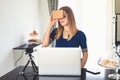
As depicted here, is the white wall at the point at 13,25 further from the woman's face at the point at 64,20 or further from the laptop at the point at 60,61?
the laptop at the point at 60,61

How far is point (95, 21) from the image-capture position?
15.3ft

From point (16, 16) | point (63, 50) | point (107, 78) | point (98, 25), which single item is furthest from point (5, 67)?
point (98, 25)

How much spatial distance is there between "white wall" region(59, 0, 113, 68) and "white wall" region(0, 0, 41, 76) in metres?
0.96

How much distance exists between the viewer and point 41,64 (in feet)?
5.17

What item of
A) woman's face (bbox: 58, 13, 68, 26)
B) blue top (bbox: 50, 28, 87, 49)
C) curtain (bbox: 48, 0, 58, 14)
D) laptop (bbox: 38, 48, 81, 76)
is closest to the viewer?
laptop (bbox: 38, 48, 81, 76)

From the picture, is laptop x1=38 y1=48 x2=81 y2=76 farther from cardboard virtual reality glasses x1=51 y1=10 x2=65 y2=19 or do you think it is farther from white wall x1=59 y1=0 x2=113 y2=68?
white wall x1=59 y1=0 x2=113 y2=68

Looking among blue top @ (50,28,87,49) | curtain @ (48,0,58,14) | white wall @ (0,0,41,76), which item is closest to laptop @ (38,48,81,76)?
blue top @ (50,28,87,49)

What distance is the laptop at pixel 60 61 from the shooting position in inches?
60.0

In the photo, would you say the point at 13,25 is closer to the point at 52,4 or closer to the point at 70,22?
the point at 52,4

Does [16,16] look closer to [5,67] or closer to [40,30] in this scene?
[5,67]

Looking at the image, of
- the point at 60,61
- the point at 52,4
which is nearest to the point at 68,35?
the point at 60,61

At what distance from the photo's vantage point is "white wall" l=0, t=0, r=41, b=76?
10.3ft

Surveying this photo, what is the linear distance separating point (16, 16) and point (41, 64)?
2193 millimetres

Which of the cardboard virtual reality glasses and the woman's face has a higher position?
the cardboard virtual reality glasses
